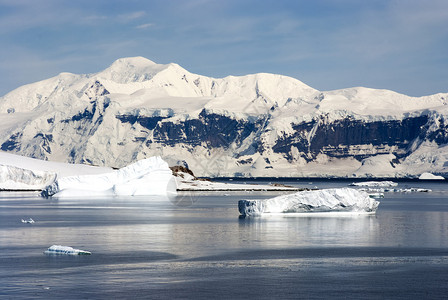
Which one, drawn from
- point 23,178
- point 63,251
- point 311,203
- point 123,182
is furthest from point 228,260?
point 23,178

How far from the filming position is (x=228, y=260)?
1452 inches

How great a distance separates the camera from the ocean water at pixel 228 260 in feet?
91.7

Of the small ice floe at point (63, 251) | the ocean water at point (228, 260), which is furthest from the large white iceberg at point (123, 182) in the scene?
the small ice floe at point (63, 251)

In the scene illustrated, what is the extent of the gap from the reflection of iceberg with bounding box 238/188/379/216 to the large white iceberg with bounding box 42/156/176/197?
5396cm

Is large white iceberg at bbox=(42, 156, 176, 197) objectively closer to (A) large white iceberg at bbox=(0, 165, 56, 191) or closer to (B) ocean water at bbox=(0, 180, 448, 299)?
(A) large white iceberg at bbox=(0, 165, 56, 191)

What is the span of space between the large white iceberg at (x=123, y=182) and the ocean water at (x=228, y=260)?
192 ft

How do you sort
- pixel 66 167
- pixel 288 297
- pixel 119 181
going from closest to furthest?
pixel 288 297, pixel 119 181, pixel 66 167

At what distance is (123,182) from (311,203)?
61.0 m

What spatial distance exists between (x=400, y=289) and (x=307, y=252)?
11.8 m

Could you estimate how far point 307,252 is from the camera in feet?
131

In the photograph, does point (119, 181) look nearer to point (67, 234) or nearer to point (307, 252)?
point (67, 234)

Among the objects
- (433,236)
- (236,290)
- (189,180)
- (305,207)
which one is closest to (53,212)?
(305,207)

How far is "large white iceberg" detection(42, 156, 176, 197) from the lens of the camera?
121 meters

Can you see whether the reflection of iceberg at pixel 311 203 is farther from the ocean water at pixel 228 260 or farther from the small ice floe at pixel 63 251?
the small ice floe at pixel 63 251
